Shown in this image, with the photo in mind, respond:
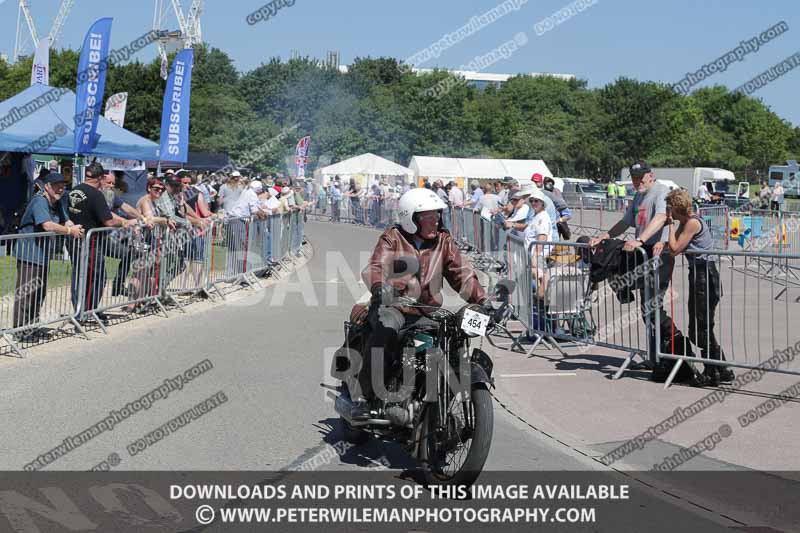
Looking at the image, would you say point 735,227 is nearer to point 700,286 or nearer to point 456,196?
point 456,196

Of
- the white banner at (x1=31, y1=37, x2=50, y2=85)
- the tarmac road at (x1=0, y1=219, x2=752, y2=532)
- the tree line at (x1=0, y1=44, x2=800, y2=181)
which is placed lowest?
the tarmac road at (x1=0, y1=219, x2=752, y2=532)

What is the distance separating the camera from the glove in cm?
611

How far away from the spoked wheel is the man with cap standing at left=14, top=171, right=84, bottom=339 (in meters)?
6.33

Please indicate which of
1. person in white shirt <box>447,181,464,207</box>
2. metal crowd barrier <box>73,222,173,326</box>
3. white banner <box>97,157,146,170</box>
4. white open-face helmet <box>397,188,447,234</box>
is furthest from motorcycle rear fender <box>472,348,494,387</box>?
person in white shirt <box>447,181,464,207</box>

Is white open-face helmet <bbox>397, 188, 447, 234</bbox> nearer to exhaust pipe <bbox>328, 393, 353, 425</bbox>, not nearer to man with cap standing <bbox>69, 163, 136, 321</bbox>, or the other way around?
exhaust pipe <bbox>328, 393, 353, 425</bbox>

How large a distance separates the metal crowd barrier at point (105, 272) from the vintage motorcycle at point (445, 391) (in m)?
5.88

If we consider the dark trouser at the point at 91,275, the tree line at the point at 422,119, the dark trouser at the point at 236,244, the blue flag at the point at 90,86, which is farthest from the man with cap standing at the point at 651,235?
the tree line at the point at 422,119

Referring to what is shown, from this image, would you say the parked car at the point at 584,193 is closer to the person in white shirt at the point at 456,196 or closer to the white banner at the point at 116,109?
the person in white shirt at the point at 456,196

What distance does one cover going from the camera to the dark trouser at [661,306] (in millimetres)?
9445

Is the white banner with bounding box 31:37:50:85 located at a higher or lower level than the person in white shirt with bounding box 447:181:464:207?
higher

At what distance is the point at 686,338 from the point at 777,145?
112 meters

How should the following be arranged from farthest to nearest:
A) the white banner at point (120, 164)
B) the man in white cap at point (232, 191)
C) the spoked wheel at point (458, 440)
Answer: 1. the white banner at point (120, 164)
2. the man in white cap at point (232, 191)
3. the spoked wheel at point (458, 440)

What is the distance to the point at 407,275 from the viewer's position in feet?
20.9

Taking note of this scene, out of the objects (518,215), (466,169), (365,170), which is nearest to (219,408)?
(518,215)
